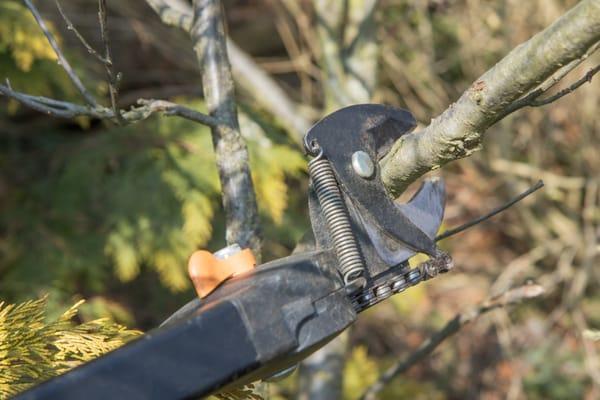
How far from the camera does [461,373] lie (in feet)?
14.5

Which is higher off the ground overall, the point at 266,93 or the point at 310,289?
the point at 266,93

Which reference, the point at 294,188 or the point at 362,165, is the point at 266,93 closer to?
the point at 294,188

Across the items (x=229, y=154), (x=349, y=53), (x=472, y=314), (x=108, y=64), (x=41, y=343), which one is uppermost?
(x=349, y=53)

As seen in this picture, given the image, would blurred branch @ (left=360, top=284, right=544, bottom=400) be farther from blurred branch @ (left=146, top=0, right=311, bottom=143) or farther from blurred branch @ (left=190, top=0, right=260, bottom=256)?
blurred branch @ (left=146, top=0, right=311, bottom=143)

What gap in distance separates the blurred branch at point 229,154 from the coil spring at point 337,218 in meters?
0.34

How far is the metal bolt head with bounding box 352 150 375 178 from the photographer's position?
1167mm

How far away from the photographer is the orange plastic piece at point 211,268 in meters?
1.12

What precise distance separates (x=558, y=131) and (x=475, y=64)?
653mm

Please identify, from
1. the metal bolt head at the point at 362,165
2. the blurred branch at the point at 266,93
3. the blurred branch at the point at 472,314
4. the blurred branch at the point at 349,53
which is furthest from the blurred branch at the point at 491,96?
the blurred branch at the point at 266,93

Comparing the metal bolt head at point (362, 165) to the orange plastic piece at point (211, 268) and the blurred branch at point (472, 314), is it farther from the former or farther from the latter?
the blurred branch at point (472, 314)

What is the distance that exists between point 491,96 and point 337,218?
282 millimetres

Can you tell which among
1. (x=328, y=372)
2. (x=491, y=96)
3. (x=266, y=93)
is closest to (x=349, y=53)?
(x=266, y=93)

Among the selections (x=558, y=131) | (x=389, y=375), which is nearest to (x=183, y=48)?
(x=558, y=131)

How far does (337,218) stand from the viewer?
1136mm
